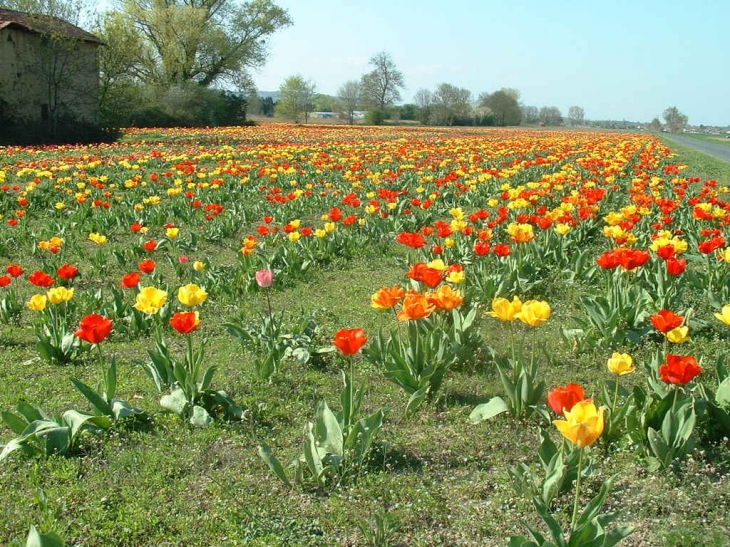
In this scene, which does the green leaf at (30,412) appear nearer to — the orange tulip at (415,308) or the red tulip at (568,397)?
the orange tulip at (415,308)

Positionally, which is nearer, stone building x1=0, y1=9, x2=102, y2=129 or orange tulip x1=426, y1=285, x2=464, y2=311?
orange tulip x1=426, y1=285, x2=464, y2=311

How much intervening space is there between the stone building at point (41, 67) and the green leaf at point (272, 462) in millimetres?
29619

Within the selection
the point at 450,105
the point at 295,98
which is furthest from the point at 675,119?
the point at 295,98

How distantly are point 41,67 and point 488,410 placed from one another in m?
31.9

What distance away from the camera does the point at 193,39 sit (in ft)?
160

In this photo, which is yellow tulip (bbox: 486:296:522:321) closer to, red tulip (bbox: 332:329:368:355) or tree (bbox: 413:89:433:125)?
red tulip (bbox: 332:329:368:355)

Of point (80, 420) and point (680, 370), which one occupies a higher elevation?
point (680, 370)

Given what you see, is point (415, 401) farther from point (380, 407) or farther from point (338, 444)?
point (338, 444)

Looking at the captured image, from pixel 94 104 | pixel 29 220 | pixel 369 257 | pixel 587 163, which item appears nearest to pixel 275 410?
pixel 369 257

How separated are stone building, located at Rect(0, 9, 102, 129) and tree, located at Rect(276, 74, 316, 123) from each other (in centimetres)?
4787

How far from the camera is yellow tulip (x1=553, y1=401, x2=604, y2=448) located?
238cm

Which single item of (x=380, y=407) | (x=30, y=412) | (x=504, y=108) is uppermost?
(x=504, y=108)

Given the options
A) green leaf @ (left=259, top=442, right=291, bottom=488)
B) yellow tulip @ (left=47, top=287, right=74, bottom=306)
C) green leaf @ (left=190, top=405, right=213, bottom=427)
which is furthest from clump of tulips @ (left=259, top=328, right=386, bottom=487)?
yellow tulip @ (left=47, top=287, right=74, bottom=306)

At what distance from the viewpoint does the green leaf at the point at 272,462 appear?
319 cm
